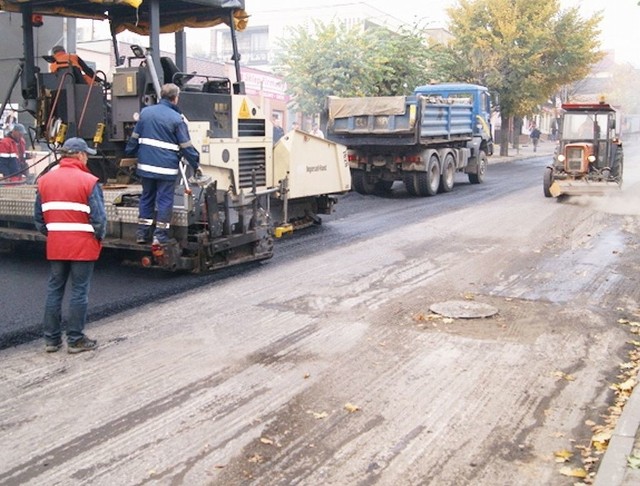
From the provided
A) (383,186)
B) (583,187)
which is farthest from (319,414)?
(383,186)

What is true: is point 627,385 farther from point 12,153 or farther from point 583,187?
point 583,187

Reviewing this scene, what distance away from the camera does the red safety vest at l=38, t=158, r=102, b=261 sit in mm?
6168

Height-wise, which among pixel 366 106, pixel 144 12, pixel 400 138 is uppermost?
pixel 144 12

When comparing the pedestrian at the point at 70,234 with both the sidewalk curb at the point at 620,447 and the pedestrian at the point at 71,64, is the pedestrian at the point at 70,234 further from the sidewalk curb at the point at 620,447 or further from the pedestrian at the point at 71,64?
the sidewalk curb at the point at 620,447

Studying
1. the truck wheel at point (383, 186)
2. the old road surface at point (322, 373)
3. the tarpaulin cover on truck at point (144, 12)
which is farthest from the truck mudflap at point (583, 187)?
the tarpaulin cover on truck at point (144, 12)

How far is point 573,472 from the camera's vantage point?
4.27 m

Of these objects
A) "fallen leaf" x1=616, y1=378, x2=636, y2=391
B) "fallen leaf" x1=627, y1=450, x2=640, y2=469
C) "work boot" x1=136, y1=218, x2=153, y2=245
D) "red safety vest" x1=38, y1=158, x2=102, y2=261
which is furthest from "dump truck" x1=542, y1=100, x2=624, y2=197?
"fallen leaf" x1=627, y1=450, x2=640, y2=469

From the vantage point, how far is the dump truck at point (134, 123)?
874 cm

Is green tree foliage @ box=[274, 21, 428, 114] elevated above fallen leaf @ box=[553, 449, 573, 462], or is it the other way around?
green tree foliage @ box=[274, 21, 428, 114]

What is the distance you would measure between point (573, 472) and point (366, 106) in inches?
568

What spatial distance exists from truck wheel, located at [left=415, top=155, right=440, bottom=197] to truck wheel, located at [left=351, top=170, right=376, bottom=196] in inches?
50.5

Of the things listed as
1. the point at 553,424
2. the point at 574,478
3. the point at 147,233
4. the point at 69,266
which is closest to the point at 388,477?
the point at 574,478

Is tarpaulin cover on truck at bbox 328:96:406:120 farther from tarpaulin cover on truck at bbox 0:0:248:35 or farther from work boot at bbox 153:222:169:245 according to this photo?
work boot at bbox 153:222:169:245

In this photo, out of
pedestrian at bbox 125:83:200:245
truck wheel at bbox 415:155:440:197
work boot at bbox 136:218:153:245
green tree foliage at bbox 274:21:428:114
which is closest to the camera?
pedestrian at bbox 125:83:200:245
